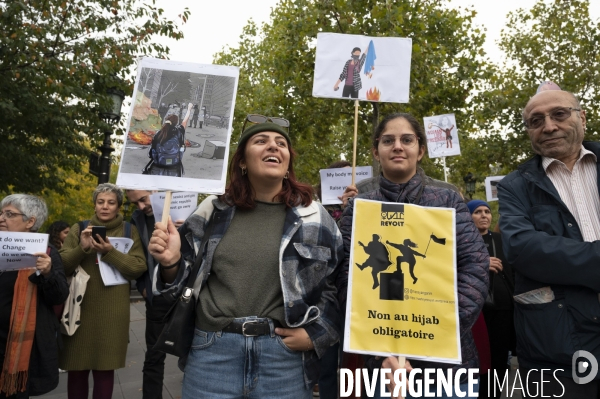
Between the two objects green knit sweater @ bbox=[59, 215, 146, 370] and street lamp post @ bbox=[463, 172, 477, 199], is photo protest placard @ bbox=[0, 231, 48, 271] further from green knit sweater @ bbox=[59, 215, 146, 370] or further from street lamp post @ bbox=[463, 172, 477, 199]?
street lamp post @ bbox=[463, 172, 477, 199]

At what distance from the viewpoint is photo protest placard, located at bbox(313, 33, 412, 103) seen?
475cm

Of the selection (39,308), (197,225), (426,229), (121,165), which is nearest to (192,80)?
(121,165)

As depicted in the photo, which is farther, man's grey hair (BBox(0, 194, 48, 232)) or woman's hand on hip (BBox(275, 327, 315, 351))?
man's grey hair (BBox(0, 194, 48, 232))

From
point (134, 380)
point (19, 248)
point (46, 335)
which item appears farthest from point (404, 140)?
point (134, 380)

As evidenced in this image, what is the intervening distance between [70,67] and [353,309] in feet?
26.6

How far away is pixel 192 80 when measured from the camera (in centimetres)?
261

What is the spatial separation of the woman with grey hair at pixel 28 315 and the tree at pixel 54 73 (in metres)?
5.52

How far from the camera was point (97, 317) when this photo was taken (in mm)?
4090

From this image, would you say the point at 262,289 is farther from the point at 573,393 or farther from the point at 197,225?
the point at 573,393

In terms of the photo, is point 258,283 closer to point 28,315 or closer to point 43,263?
point 43,263

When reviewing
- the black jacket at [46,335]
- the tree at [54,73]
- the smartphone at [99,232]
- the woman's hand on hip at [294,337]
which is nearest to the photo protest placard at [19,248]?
the black jacket at [46,335]

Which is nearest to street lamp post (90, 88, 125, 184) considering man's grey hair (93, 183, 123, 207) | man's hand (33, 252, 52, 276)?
man's grey hair (93, 183, 123, 207)

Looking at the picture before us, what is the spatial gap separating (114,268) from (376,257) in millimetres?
2578

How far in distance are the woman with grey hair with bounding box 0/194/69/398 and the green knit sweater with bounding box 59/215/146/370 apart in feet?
1.01
